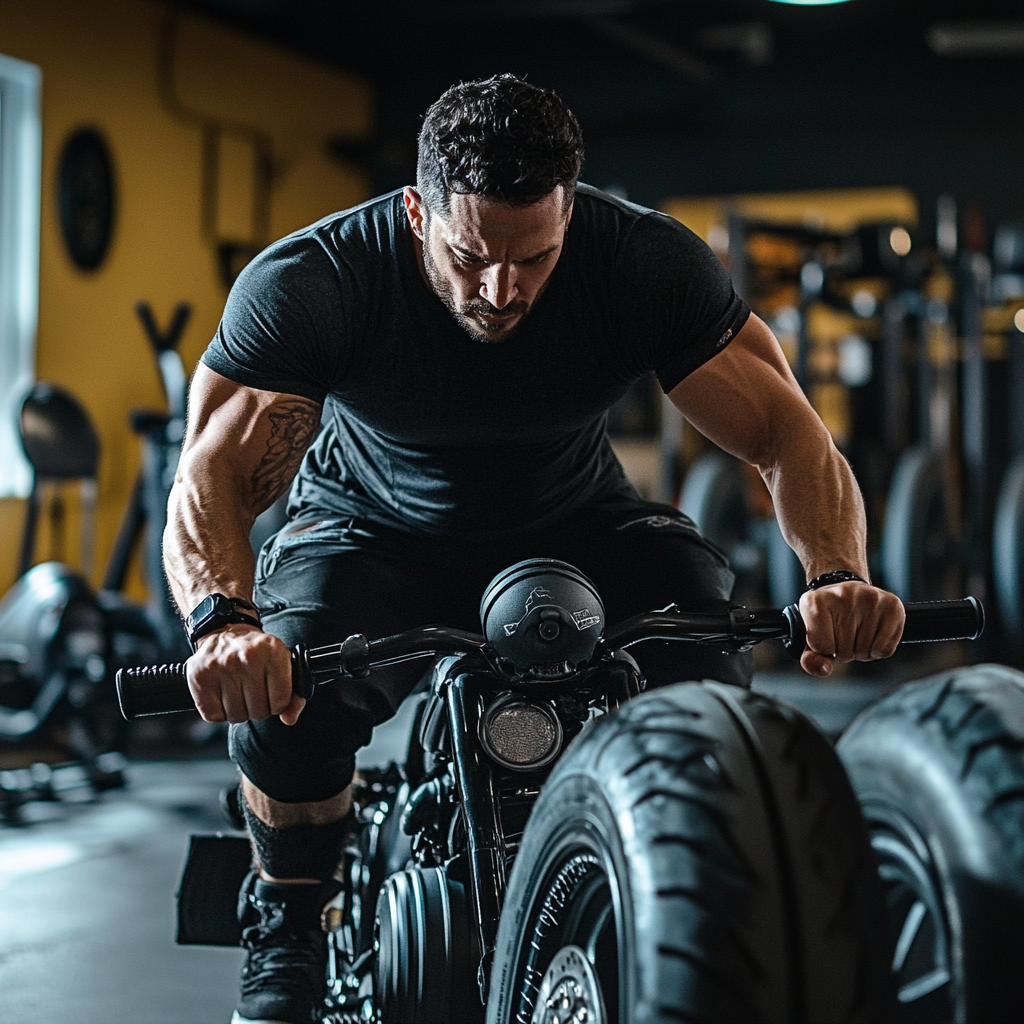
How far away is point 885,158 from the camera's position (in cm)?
738

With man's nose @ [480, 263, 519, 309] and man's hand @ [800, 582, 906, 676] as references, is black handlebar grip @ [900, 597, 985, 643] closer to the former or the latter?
man's hand @ [800, 582, 906, 676]

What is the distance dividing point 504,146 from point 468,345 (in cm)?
26

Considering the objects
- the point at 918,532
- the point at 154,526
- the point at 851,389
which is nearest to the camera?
the point at 154,526

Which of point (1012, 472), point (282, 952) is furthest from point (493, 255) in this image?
point (1012, 472)

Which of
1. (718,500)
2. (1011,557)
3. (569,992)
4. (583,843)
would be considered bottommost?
(569,992)

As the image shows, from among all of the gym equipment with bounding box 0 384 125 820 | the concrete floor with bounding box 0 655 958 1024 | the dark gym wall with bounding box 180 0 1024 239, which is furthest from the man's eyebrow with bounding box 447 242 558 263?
the dark gym wall with bounding box 180 0 1024 239

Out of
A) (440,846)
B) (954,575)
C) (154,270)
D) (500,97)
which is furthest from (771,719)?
(154,270)

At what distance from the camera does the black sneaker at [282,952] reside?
5.01ft

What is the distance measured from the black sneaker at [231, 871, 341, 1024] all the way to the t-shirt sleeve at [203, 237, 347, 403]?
0.61 meters

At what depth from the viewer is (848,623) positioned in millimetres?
1253

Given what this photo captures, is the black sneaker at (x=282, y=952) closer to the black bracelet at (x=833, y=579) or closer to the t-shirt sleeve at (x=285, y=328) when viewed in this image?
the t-shirt sleeve at (x=285, y=328)

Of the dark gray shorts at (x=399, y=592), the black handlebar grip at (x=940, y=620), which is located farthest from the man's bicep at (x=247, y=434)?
the black handlebar grip at (x=940, y=620)

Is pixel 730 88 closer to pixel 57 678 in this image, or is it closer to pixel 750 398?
pixel 57 678

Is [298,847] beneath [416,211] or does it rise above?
beneath
